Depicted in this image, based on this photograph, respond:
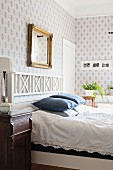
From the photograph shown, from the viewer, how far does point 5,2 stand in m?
3.22

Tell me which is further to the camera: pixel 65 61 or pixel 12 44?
pixel 65 61

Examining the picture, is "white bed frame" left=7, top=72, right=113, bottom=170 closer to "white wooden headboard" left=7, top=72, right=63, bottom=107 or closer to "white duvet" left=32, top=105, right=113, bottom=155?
"white wooden headboard" left=7, top=72, right=63, bottom=107

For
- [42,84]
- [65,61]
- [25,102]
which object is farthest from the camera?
[65,61]

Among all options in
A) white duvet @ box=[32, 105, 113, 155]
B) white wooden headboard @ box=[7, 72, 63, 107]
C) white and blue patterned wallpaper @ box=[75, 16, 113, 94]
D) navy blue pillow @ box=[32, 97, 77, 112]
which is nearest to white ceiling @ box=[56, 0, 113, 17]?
white and blue patterned wallpaper @ box=[75, 16, 113, 94]

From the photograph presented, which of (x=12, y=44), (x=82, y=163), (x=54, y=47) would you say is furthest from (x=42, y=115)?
(x=54, y=47)

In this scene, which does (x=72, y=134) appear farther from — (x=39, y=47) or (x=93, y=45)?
(x=93, y=45)

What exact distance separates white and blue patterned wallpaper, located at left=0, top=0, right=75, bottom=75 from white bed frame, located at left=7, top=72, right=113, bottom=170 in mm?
136

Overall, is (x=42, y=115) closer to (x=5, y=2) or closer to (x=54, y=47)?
(x=5, y=2)

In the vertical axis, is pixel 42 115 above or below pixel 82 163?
above

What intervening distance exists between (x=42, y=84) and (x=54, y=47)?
35.7 inches

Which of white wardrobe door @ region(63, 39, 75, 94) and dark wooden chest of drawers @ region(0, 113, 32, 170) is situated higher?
white wardrobe door @ region(63, 39, 75, 94)

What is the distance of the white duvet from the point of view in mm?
2672

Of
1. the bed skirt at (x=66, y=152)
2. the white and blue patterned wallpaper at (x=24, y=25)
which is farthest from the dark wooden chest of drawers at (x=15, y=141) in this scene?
the white and blue patterned wallpaper at (x=24, y=25)

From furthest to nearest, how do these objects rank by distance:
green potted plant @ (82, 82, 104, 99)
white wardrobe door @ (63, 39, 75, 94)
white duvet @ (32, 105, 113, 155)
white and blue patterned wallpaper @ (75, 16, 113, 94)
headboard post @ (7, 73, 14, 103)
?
white and blue patterned wallpaper @ (75, 16, 113, 94), green potted plant @ (82, 82, 104, 99), white wardrobe door @ (63, 39, 75, 94), headboard post @ (7, 73, 14, 103), white duvet @ (32, 105, 113, 155)
